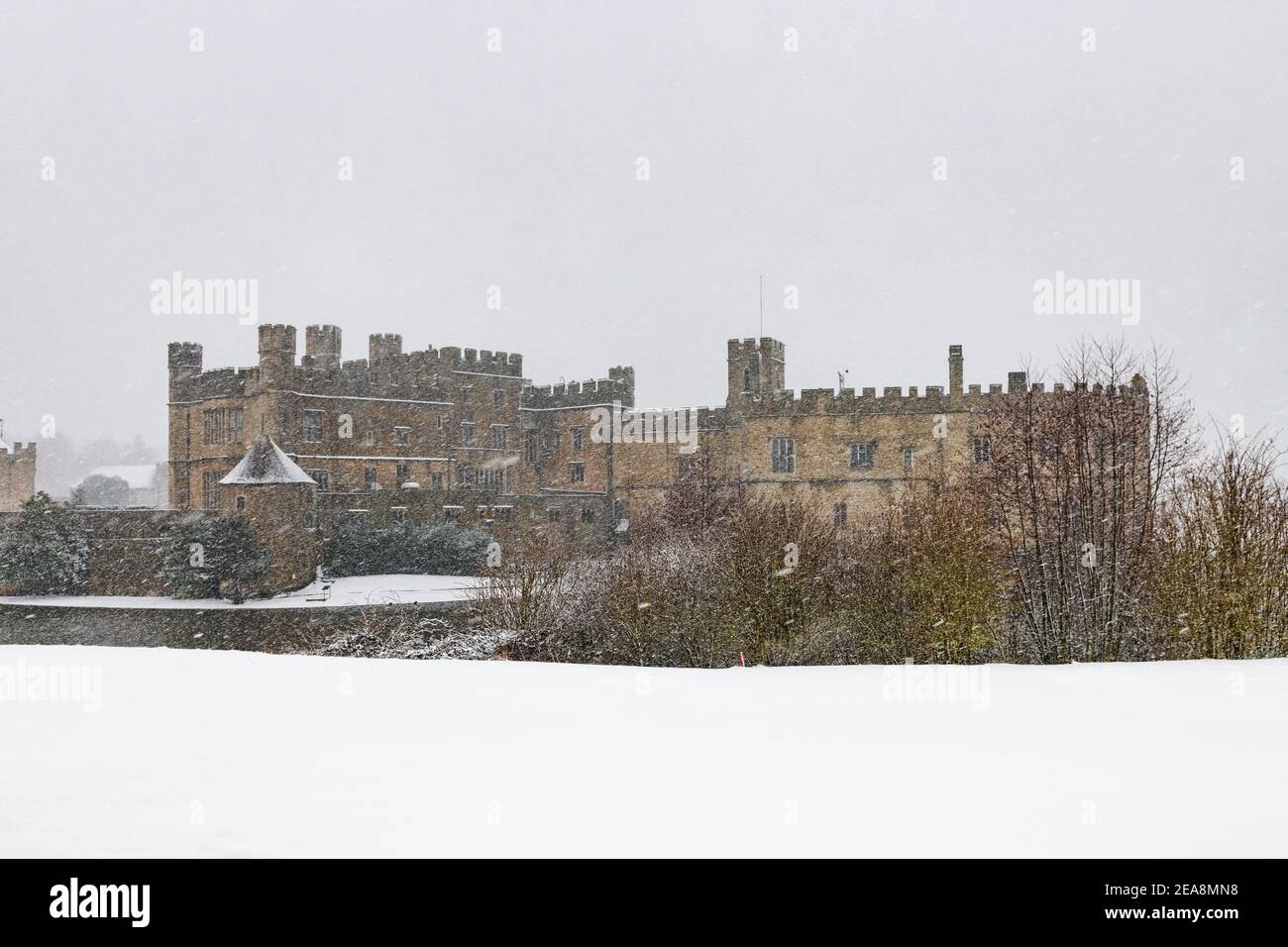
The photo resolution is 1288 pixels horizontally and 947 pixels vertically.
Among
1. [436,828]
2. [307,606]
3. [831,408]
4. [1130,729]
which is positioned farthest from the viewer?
[831,408]

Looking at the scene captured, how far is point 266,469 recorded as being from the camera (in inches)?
1321

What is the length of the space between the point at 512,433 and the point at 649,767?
39.1 m

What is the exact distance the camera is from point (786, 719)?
6.97m

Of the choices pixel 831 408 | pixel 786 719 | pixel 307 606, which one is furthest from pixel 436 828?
pixel 831 408

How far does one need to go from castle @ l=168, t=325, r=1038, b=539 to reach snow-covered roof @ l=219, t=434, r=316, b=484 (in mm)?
1300

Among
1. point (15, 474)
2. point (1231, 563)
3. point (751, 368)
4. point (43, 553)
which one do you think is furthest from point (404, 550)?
point (15, 474)

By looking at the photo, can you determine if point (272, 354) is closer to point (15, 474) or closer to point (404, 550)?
point (404, 550)

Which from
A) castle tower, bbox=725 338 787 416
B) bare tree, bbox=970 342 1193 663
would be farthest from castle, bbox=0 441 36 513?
bare tree, bbox=970 342 1193 663

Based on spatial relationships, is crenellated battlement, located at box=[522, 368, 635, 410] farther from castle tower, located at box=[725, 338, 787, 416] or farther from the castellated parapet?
castle tower, located at box=[725, 338, 787, 416]

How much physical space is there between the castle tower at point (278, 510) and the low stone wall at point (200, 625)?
341 cm

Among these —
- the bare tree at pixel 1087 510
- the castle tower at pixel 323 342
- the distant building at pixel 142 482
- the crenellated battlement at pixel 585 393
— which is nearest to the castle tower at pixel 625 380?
the crenellated battlement at pixel 585 393

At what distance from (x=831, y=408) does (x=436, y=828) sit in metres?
32.5
